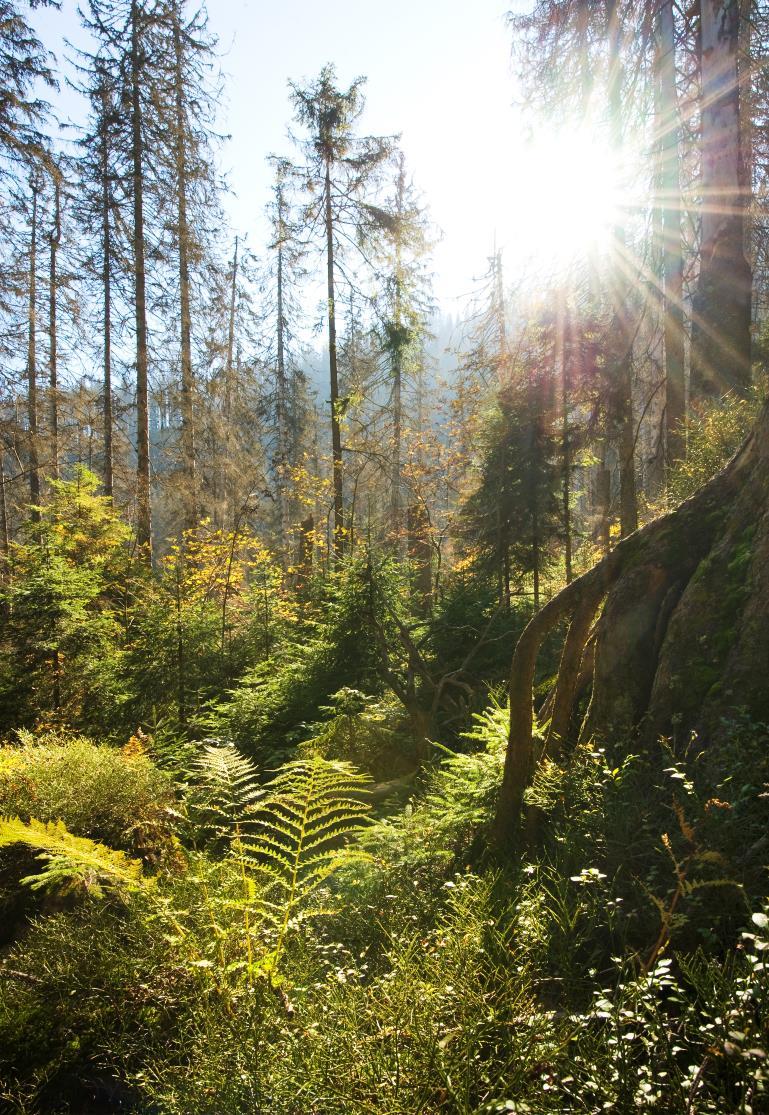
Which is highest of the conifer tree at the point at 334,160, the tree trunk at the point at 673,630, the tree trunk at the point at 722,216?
the conifer tree at the point at 334,160

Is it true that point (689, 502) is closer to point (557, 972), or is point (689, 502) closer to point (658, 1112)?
point (557, 972)

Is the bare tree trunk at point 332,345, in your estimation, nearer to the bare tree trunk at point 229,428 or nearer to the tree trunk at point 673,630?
the bare tree trunk at point 229,428

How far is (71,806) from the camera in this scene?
4430 millimetres

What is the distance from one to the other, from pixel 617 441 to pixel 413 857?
763 centimetres

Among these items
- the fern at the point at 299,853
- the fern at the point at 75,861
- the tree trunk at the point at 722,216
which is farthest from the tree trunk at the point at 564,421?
the fern at the point at 75,861

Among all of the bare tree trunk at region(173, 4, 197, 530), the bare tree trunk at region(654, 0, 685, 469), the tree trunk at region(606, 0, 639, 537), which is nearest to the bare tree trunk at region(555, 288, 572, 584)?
the tree trunk at region(606, 0, 639, 537)

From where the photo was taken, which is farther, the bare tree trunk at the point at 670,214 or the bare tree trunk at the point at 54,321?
the bare tree trunk at the point at 54,321

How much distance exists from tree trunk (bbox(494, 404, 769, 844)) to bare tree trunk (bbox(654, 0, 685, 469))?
5.04 meters

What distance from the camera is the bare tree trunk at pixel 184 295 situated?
15.3 meters

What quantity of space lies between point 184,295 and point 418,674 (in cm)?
1561

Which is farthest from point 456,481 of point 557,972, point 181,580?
point 557,972

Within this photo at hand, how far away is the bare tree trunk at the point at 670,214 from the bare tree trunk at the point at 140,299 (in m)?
11.3

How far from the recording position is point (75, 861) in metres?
3.05

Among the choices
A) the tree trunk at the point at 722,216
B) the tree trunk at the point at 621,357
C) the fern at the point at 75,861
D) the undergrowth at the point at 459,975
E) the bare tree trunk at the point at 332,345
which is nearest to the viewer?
the undergrowth at the point at 459,975
